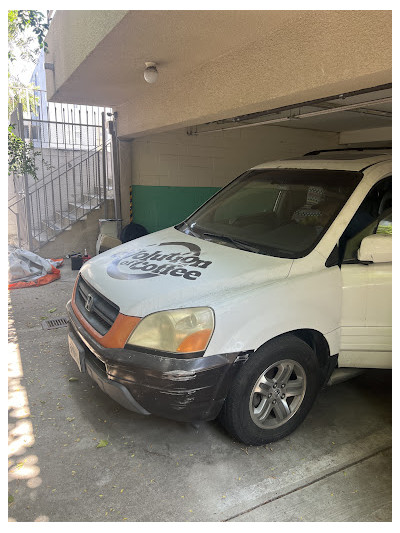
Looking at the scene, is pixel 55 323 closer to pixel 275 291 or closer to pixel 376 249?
pixel 275 291

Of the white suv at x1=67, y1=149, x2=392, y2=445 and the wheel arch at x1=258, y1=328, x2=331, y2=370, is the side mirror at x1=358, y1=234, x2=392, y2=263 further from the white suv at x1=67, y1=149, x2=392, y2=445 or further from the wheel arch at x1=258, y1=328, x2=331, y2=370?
the wheel arch at x1=258, y1=328, x2=331, y2=370

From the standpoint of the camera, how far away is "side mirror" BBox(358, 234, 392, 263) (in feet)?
9.30

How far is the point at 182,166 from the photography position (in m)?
8.73

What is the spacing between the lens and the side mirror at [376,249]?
9.30 ft

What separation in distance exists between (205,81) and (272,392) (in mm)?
3712

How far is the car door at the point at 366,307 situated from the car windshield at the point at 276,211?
265 millimetres

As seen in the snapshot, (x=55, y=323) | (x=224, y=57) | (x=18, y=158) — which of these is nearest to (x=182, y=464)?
(x=55, y=323)

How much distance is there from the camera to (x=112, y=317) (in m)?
2.77

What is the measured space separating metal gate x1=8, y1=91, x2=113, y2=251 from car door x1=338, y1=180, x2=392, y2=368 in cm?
685

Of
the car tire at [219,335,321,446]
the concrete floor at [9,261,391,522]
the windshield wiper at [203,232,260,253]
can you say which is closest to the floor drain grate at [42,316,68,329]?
the concrete floor at [9,261,391,522]

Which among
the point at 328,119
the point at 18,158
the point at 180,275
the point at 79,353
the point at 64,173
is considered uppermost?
the point at 328,119

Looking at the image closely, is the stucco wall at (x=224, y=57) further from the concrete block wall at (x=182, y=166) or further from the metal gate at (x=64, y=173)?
the metal gate at (x=64, y=173)
